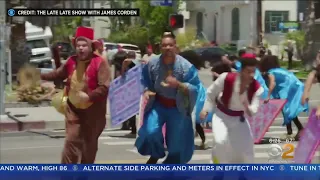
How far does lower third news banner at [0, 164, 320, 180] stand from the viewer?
19.0 ft

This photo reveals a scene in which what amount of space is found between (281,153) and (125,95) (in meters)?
4.99

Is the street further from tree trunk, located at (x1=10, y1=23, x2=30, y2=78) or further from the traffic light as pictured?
the traffic light

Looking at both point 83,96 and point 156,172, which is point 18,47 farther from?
point 156,172

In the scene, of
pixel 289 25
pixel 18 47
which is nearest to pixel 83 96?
pixel 18 47

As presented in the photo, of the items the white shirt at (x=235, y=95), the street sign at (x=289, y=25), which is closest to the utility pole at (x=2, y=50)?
the white shirt at (x=235, y=95)

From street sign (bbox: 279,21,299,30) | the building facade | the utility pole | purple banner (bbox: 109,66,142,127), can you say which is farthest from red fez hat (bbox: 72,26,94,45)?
the building facade

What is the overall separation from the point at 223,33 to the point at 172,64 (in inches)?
1663

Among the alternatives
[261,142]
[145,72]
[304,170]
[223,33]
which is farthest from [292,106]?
[223,33]

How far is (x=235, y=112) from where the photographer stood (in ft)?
21.9

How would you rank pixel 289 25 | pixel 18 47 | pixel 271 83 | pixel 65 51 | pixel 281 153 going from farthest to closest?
pixel 289 25 < pixel 18 47 < pixel 65 51 < pixel 271 83 < pixel 281 153

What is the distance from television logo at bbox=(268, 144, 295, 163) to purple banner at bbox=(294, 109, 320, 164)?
57mm

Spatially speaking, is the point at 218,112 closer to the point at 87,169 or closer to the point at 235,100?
the point at 235,100

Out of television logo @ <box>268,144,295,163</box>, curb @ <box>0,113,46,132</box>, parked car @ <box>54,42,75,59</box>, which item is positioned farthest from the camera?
curb @ <box>0,113,46,132</box>

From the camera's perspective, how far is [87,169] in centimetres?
591
